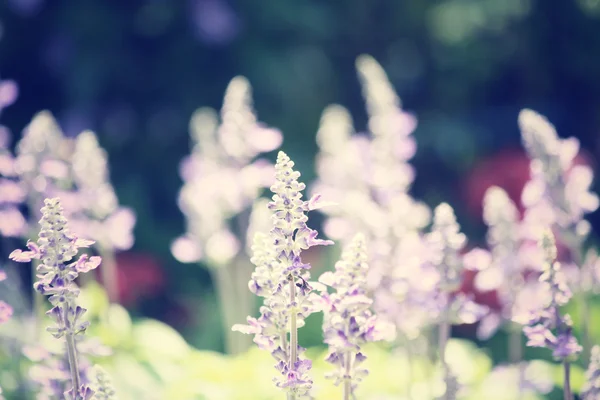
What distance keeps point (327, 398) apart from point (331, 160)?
1.33 meters

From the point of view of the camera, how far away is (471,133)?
6734 millimetres

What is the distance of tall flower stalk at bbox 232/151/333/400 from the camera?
1.49 meters

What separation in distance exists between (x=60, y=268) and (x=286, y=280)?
503 mm

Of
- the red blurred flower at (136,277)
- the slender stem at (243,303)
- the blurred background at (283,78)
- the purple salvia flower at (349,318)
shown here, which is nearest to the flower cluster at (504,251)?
the purple salvia flower at (349,318)

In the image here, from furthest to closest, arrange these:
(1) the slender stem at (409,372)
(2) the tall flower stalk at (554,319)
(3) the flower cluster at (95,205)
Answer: (3) the flower cluster at (95,205), (1) the slender stem at (409,372), (2) the tall flower stalk at (554,319)

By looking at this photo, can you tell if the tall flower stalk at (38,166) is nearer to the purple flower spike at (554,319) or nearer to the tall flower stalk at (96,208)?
the tall flower stalk at (96,208)

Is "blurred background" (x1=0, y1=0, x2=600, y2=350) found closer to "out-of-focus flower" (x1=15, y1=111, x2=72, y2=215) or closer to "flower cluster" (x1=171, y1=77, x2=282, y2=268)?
"flower cluster" (x1=171, y1=77, x2=282, y2=268)

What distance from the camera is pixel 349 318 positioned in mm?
→ 1541

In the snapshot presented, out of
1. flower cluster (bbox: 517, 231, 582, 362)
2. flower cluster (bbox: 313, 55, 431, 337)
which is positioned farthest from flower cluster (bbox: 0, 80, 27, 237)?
flower cluster (bbox: 517, 231, 582, 362)

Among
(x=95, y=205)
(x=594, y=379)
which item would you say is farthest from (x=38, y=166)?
(x=594, y=379)

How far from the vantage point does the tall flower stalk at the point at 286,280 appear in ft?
4.88

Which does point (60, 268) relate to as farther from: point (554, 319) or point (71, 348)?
point (554, 319)

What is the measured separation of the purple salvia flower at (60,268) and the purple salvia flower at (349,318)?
547 mm

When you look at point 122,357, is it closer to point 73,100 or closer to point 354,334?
point 354,334
